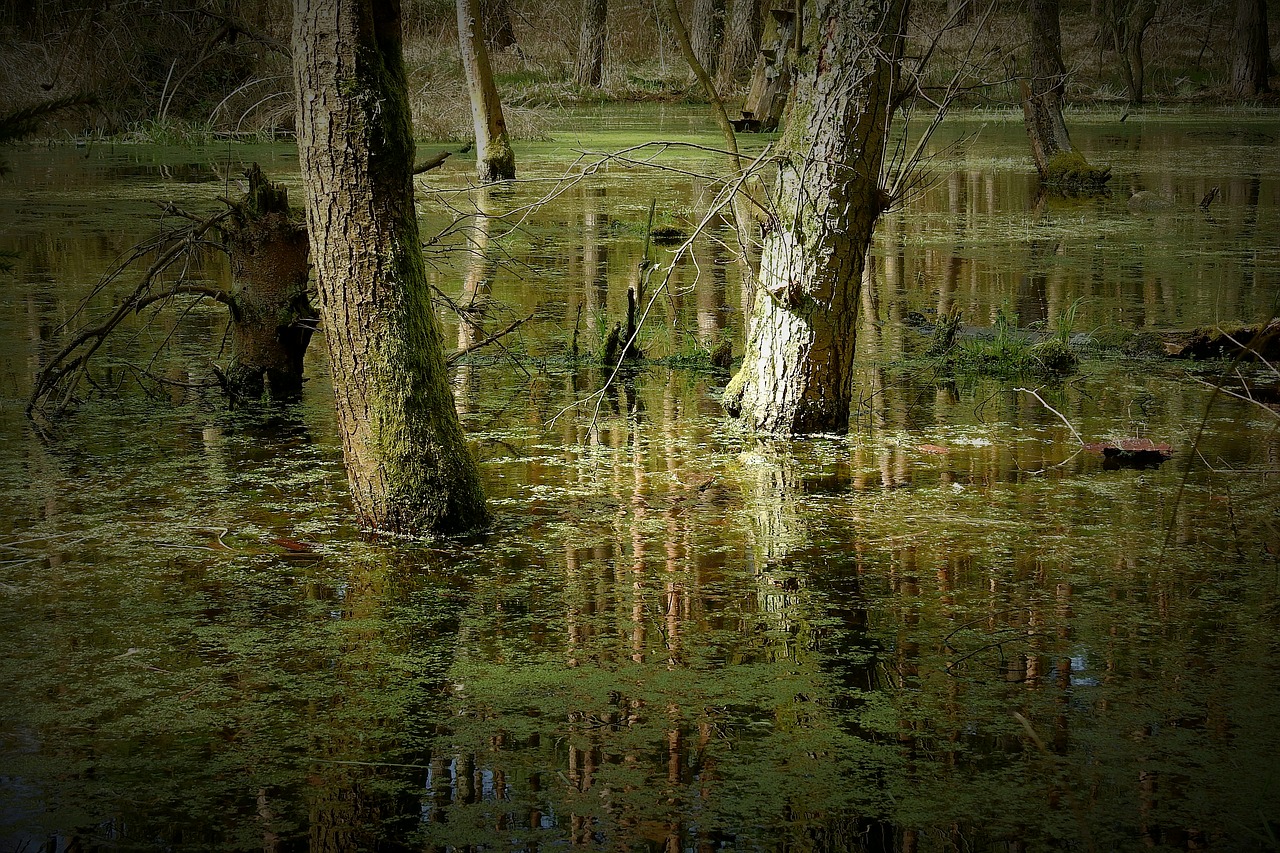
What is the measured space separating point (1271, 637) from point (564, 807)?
6.75 feet

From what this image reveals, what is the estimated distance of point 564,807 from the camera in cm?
278

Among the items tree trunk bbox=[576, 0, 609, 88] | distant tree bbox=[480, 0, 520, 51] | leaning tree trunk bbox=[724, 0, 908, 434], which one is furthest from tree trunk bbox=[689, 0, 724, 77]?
leaning tree trunk bbox=[724, 0, 908, 434]

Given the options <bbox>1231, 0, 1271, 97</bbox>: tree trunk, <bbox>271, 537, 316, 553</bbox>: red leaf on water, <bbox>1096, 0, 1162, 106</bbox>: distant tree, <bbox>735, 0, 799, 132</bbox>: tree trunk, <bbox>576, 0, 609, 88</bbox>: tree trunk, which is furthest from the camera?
<bbox>576, 0, 609, 88</bbox>: tree trunk

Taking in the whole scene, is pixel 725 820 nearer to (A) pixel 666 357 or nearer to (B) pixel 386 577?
(B) pixel 386 577

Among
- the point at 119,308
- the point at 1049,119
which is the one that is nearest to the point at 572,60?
the point at 1049,119

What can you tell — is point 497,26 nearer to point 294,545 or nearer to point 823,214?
point 823,214

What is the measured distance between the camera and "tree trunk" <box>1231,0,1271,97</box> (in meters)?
25.8

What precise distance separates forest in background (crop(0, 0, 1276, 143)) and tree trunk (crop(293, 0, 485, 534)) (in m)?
10.6

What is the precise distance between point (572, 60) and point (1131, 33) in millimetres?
11738

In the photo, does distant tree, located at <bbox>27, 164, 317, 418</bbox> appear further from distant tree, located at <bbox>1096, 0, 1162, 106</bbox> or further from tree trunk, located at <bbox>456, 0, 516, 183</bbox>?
distant tree, located at <bbox>1096, 0, 1162, 106</bbox>

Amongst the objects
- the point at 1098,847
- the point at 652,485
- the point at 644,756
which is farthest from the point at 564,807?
the point at 652,485

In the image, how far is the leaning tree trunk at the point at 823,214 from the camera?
536 centimetres

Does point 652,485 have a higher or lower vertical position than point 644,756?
higher

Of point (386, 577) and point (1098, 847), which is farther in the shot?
point (386, 577)
